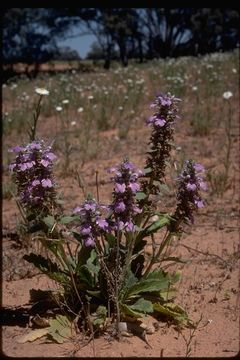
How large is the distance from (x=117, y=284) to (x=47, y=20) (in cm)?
3299

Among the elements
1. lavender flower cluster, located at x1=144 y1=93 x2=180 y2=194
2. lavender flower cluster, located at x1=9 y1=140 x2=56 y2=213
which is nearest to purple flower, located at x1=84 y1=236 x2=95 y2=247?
lavender flower cluster, located at x1=9 y1=140 x2=56 y2=213

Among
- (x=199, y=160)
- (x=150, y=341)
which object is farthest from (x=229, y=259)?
(x=199, y=160)

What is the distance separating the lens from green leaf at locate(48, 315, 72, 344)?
246 centimetres

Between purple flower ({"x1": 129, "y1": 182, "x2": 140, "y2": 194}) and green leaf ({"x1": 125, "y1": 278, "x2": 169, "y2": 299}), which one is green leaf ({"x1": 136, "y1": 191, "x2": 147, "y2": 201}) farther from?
green leaf ({"x1": 125, "y1": 278, "x2": 169, "y2": 299})

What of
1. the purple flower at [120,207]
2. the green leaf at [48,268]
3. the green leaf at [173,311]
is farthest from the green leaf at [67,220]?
the green leaf at [173,311]

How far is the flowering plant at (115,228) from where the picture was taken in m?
2.32

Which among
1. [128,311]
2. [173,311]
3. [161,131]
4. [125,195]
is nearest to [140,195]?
[125,195]

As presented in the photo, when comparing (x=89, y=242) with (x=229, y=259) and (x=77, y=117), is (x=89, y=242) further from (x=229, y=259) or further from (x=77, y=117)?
(x=77, y=117)

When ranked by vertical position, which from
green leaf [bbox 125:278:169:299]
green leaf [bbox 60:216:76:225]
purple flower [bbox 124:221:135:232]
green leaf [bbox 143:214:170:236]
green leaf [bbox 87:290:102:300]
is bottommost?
green leaf [bbox 87:290:102:300]

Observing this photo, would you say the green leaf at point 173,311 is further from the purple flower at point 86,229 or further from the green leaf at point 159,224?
the purple flower at point 86,229

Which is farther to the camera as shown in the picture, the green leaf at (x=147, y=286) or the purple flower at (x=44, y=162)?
the green leaf at (x=147, y=286)

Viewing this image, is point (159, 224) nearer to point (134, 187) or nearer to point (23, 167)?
point (134, 187)

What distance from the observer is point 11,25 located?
104 ft

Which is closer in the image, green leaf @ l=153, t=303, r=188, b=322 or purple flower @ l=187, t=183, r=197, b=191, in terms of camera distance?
purple flower @ l=187, t=183, r=197, b=191
